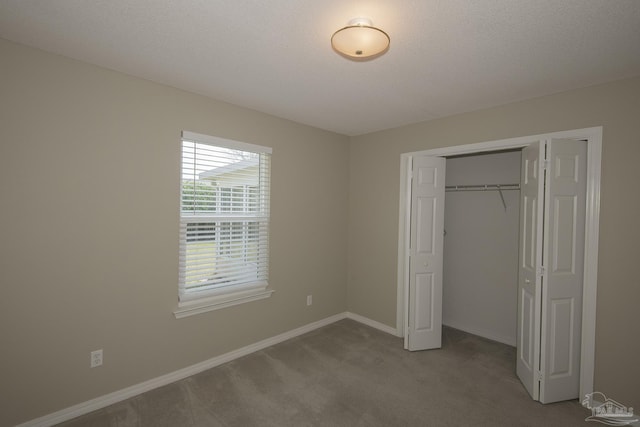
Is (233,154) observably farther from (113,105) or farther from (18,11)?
(18,11)

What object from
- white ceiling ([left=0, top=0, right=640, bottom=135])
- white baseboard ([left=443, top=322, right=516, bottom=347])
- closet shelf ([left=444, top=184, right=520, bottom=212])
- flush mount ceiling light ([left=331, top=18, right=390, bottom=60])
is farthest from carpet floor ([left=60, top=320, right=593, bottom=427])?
white ceiling ([left=0, top=0, right=640, bottom=135])

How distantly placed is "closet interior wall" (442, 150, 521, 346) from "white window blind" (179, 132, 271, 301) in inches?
99.5

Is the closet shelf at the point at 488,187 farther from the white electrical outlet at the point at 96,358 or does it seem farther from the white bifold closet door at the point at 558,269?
the white electrical outlet at the point at 96,358

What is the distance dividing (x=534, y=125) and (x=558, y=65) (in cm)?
75

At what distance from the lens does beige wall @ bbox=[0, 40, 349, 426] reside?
6.74 feet

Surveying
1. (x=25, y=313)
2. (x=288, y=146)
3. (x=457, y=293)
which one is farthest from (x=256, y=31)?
(x=457, y=293)

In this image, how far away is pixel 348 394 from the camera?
2629 mm

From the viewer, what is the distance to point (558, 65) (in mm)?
2197

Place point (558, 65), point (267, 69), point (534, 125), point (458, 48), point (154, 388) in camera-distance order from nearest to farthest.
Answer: point (458, 48) < point (558, 65) < point (267, 69) < point (154, 388) < point (534, 125)

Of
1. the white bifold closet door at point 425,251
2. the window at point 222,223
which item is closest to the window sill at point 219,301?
the window at point 222,223

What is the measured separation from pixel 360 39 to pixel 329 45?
416 mm

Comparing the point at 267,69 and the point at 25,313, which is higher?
the point at 267,69

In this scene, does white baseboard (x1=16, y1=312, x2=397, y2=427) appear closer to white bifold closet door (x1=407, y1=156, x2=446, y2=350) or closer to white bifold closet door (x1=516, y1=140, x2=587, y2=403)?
white bifold closet door (x1=407, y1=156, x2=446, y2=350)

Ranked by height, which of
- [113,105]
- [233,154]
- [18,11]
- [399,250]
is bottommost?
[399,250]
